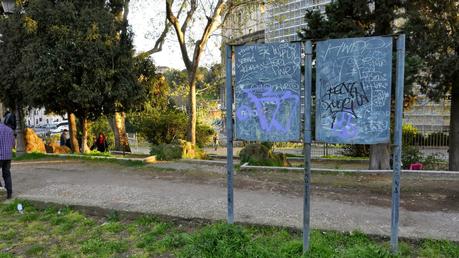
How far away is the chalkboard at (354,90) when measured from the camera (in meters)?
4.02

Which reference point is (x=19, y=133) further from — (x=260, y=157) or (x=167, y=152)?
(x=260, y=157)

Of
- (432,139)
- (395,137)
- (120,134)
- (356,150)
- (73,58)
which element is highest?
(73,58)

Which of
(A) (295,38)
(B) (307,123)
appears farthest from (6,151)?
(A) (295,38)

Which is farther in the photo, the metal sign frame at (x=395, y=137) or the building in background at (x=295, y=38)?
the building in background at (x=295, y=38)

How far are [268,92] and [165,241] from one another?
2248 mm

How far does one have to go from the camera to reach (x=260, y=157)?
11305mm

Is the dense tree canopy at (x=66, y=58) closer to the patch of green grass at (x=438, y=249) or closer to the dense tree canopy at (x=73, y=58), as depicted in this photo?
the dense tree canopy at (x=73, y=58)

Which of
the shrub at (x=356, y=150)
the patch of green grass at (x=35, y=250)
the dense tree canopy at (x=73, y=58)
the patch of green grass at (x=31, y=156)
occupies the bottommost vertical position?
the shrub at (x=356, y=150)

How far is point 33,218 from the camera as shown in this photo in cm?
608

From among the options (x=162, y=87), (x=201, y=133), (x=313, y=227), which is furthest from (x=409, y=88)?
(x=201, y=133)

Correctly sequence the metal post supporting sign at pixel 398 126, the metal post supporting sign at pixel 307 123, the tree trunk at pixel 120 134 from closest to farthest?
the metal post supporting sign at pixel 398 126, the metal post supporting sign at pixel 307 123, the tree trunk at pixel 120 134

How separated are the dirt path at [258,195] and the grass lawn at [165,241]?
0.31 m

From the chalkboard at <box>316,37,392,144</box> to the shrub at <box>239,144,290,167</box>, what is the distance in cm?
686

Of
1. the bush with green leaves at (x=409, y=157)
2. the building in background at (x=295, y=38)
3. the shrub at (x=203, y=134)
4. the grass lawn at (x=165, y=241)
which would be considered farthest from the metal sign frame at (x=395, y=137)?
the shrub at (x=203, y=134)
